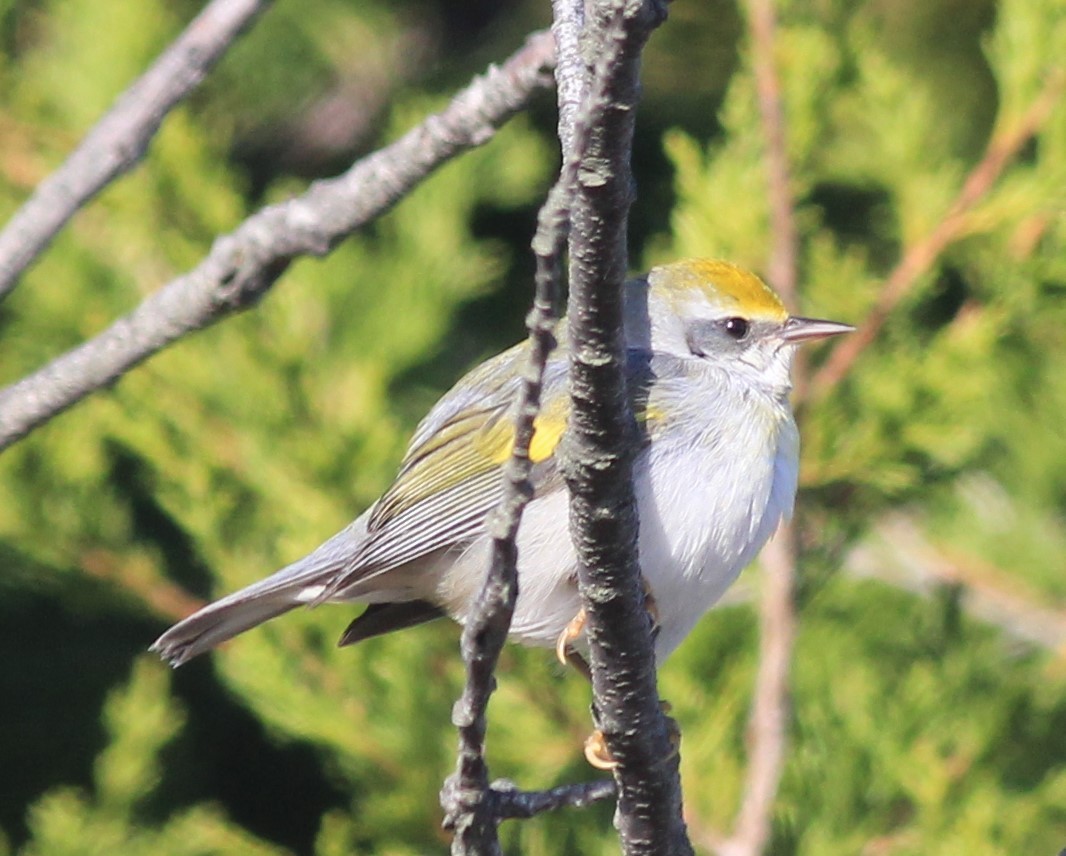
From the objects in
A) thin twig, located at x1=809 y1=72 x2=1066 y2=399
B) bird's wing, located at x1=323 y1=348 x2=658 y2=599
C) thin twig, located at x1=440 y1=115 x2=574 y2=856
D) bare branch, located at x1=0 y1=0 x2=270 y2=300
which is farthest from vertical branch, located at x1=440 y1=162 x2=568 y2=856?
thin twig, located at x1=809 y1=72 x2=1066 y2=399

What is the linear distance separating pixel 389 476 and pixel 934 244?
1.19m

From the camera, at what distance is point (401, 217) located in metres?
3.81

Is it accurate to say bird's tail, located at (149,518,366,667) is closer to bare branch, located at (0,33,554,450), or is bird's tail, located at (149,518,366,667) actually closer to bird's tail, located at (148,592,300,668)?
bird's tail, located at (148,592,300,668)

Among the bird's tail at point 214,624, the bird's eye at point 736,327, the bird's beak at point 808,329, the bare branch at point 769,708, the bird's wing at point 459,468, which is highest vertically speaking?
the bird's eye at point 736,327

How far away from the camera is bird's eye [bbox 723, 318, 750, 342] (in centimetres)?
294

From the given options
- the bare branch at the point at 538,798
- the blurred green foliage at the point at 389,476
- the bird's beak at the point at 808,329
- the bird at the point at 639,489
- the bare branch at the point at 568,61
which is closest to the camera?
the bare branch at the point at 538,798

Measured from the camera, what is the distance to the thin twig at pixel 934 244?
3174 millimetres

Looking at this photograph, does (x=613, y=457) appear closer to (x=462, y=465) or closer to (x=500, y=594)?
(x=500, y=594)

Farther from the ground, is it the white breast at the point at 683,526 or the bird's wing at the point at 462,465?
the bird's wing at the point at 462,465

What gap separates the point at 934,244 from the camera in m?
3.18

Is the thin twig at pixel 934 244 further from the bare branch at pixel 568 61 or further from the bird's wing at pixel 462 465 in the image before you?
the bare branch at pixel 568 61

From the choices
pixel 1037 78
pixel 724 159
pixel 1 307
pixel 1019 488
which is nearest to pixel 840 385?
pixel 724 159

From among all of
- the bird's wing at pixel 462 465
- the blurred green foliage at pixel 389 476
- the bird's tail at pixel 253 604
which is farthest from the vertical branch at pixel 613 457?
the blurred green foliage at pixel 389 476

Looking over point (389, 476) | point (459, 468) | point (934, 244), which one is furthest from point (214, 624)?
point (934, 244)
